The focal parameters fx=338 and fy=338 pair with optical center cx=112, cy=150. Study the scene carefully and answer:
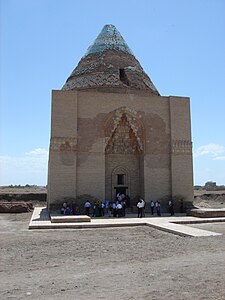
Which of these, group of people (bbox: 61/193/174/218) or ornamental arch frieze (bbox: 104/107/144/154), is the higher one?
ornamental arch frieze (bbox: 104/107/144/154)

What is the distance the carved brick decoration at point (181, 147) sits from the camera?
16.3 metres

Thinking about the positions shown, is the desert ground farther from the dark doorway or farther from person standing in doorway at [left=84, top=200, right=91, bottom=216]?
the dark doorway

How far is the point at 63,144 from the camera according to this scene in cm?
1488

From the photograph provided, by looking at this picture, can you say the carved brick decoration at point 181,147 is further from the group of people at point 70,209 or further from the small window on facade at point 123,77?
the group of people at point 70,209

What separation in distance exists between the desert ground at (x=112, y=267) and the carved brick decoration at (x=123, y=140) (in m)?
7.81

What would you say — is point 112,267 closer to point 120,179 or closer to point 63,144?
point 63,144

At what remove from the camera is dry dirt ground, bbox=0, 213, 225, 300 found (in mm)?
4094

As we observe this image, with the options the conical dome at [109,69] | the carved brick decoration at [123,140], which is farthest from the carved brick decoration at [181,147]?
the conical dome at [109,69]

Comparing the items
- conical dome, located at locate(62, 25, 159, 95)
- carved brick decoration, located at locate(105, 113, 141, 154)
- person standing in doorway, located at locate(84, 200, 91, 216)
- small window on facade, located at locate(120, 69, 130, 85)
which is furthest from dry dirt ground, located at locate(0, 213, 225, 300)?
small window on facade, located at locate(120, 69, 130, 85)

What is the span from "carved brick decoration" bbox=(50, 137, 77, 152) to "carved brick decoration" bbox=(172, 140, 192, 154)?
483 centimetres

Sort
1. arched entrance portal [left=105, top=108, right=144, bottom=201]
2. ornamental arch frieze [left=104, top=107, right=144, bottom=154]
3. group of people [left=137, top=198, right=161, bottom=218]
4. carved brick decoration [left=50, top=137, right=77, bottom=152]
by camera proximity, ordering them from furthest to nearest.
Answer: arched entrance portal [left=105, top=108, right=144, bottom=201], ornamental arch frieze [left=104, top=107, right=144, bottom=154], carved brick decoration [left=50, top=137, right=77, bottom=152], group of people [left=137, top=198, right=161, bottom=218]

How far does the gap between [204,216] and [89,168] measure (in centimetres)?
532

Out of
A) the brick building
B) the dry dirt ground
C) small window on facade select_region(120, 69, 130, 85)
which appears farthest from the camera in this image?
small window on facade select_region(120, 69, 130, 85)

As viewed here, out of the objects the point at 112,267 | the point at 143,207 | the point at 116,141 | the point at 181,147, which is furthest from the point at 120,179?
the point at 112,267
